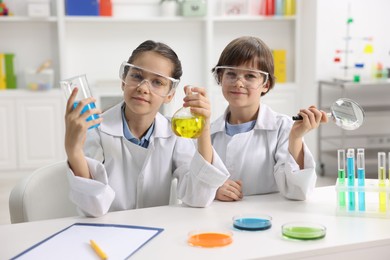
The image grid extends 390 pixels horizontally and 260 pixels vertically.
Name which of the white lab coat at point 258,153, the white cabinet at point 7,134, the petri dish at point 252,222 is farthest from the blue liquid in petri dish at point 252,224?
the white cabinet at point 7,134

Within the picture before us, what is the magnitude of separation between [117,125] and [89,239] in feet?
1.68

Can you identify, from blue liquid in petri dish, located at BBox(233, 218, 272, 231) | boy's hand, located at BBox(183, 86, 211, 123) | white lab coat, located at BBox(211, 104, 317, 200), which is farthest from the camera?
white lab coat, located at BBox(211, 104, 317, 200)

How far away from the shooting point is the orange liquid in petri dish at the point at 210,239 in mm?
1248

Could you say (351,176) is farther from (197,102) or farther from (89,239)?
(89,239)

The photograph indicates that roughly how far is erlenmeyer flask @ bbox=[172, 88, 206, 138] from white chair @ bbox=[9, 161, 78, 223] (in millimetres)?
454

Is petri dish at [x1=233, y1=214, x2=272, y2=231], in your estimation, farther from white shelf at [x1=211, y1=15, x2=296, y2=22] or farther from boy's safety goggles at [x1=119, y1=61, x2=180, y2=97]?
white shelf at [x1=211, y1=15, x2=296, y2=22]

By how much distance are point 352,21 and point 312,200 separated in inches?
143

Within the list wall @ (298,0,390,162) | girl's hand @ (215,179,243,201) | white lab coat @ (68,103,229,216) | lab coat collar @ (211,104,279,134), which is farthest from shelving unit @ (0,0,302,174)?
girl's hand @ (215,179,243,201)

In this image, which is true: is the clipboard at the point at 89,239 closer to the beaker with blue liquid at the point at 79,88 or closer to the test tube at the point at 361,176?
the beaker with blue liquid at the point at 79,88

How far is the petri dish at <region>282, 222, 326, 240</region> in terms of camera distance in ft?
4.17

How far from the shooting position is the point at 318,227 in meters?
1.31

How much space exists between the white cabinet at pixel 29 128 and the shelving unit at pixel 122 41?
8cm

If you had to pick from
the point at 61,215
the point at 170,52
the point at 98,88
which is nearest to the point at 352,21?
the point at 98,88

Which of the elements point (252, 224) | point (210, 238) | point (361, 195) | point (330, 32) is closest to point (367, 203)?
point (361, 195)
